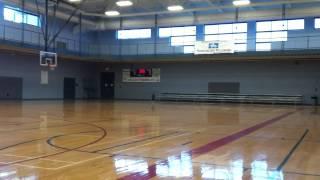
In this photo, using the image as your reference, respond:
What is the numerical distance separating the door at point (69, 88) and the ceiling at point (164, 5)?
6.57 metres

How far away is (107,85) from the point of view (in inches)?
1547

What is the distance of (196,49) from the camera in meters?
31.8

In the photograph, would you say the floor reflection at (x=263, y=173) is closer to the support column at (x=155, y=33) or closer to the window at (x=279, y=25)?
the window at (x=279, y=25)

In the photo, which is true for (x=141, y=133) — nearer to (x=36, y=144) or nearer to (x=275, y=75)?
(x=36, y=144)

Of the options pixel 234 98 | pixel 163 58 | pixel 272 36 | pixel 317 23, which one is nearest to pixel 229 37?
pixel 272 36

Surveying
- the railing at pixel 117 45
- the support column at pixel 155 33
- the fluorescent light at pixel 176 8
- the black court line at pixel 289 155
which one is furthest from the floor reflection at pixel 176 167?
the support column at pixel 155 33

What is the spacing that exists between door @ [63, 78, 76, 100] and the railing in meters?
2.89

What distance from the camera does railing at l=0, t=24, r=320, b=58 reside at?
29.5m

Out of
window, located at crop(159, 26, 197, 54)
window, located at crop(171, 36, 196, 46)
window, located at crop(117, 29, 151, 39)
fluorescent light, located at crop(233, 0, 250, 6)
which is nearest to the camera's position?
fluorescent light, located at crop(233, 0, 250, 6)

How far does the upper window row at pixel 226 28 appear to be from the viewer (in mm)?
32562

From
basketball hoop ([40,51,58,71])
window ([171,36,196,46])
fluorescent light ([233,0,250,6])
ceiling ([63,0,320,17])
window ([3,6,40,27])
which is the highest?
ceiling ([63,0,320,17])

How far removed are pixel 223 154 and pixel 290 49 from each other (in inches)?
985

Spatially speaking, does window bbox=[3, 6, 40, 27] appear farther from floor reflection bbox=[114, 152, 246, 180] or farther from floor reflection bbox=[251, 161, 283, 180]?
floor reflection bbox=[251, 161, 283, 180]

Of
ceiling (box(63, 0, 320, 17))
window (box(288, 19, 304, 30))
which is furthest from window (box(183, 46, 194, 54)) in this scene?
window (box(288, 19, 304, 30))
